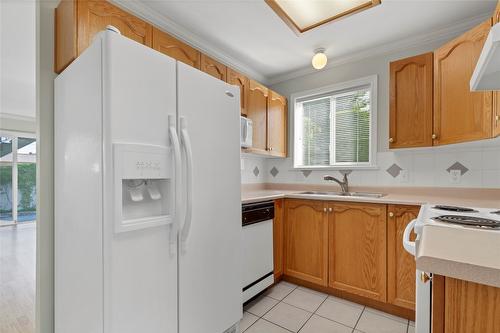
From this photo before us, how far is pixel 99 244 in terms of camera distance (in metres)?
0.95

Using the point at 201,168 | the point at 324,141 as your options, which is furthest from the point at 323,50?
the point at 201,168

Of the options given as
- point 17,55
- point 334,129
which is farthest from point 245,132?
point 17,55

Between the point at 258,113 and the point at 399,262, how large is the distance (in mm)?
1917

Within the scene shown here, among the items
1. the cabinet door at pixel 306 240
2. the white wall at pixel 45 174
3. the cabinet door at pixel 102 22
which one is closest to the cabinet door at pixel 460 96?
the cabinet door at pixel 306 240

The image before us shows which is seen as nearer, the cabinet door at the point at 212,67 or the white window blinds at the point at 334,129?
the cabinet door at the point at 212,67

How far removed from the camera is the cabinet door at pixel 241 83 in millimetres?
2356

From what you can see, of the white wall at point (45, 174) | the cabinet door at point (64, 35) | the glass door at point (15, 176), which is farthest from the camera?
the glass door at point (15, 176)

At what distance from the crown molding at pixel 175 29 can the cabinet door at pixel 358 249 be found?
76.6 inches

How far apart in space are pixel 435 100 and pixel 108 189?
7.76 feet

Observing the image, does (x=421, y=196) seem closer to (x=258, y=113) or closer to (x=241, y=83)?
(x=258, y=113)

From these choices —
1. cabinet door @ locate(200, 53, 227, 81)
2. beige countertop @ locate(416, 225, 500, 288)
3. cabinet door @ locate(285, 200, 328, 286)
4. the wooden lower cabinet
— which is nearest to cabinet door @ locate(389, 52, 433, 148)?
cabinet door @ locate(285, 200, 328, 286)

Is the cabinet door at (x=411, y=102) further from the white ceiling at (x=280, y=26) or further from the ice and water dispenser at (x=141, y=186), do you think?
the ice and water dispenser at (x=141, y=186)

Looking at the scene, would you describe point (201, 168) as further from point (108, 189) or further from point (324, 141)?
point (324, 141)

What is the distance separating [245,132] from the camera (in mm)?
2359
